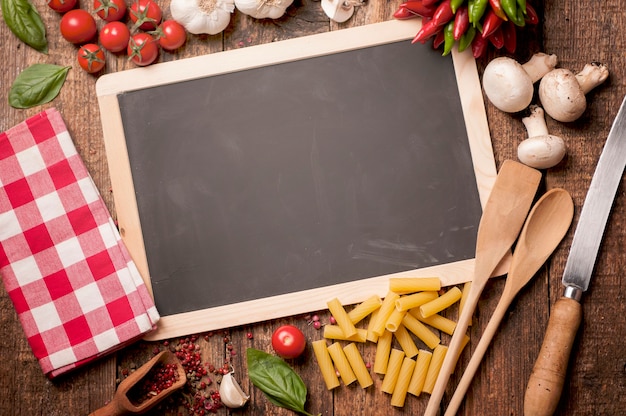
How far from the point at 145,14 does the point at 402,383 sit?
1.12 m

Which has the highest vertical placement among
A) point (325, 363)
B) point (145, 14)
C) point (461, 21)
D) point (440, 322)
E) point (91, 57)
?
point (461, 21)

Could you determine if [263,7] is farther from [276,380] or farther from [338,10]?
[276,380]

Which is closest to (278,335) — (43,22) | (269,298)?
(269,298)

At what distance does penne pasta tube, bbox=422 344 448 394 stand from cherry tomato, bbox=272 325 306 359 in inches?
12.7

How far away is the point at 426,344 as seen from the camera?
1565mm

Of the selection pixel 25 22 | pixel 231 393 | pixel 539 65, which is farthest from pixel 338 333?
pixel 25 22

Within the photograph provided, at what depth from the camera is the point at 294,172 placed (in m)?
1.56

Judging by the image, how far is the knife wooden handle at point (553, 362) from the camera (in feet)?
4.82

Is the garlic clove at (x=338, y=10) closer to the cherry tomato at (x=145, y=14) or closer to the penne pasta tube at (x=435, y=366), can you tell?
the cherry tomato at (x=145, y=14)

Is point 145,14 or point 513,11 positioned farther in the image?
point 145,14

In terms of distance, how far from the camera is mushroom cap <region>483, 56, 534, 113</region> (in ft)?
4.93

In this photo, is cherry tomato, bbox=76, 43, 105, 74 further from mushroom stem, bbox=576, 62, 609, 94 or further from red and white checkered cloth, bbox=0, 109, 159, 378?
mushroom stem, bbox=576, 62, 609, 94

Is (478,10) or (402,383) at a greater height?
(478,10)

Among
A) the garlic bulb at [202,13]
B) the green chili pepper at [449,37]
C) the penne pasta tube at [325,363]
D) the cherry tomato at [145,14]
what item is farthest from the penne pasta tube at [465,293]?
the cherry tomato at [145,14]
